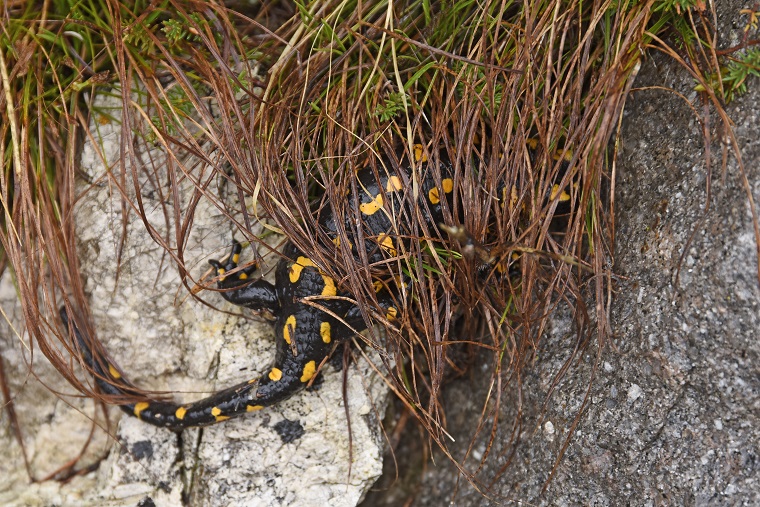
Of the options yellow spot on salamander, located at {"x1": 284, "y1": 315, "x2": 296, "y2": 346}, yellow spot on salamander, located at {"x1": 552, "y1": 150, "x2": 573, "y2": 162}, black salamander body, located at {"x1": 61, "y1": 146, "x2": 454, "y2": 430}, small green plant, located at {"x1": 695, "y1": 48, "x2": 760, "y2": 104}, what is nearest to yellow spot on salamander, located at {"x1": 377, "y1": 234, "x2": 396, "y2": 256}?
black salamander body, located at {"x1": 61, "y1": 146, "x2": 454, "y2": 430}

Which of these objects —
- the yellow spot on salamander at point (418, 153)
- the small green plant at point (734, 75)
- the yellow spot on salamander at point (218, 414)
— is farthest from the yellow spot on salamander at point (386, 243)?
the small green plant at point (734, 75)

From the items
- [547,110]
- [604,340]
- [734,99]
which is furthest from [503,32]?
[604,340]

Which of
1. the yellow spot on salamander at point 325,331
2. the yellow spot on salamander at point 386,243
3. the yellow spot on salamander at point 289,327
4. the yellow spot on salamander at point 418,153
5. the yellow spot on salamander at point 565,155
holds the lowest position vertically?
the yellow spot on salamander at point 325,331

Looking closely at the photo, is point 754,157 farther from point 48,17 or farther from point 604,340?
point 48,17

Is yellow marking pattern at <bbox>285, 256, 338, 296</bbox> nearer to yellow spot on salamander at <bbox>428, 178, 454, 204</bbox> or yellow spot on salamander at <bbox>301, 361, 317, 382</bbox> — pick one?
yellow spot on salamander at <bbox>301, 361, 317, 382</bbox>

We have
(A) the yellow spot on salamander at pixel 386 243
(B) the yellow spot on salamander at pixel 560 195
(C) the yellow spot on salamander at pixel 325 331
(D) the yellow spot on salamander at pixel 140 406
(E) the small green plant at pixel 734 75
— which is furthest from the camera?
(D) the yellow spot on salamander at pixel 140 406

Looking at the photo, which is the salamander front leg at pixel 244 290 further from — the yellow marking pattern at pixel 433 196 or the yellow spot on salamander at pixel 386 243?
the yellow marking pattern at pixel 433 196
